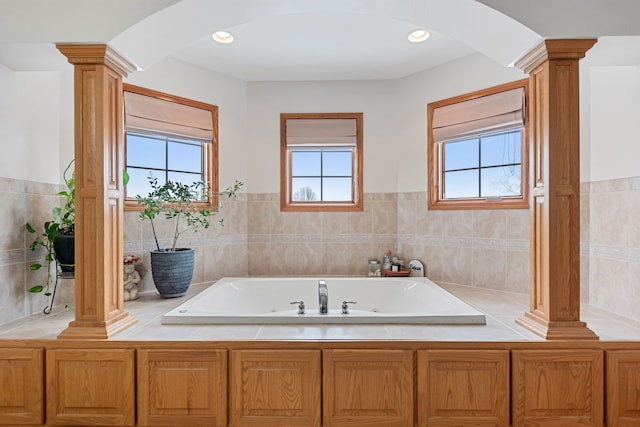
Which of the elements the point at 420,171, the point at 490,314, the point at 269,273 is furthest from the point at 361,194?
the point at 490,314

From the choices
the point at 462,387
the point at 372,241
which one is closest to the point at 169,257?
the point at 372,241

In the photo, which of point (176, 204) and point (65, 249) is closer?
point (65, 249)

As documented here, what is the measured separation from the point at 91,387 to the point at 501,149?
9.67ft

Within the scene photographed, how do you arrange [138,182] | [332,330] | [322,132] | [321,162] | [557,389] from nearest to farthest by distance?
1. [557,389]
2. [332,330]
3. [138,182]
4. [322,132]
5. [321,162]

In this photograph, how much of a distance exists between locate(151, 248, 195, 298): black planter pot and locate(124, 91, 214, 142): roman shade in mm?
958

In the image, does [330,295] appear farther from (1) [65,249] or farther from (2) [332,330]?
(1) [65,249]

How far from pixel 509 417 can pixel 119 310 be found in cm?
193

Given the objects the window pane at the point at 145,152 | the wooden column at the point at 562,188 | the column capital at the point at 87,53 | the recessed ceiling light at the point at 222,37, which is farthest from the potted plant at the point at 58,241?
the wooden column at the point at 562,188

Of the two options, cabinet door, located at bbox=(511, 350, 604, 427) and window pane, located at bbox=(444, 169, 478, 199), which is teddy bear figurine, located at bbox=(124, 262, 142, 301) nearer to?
cabinet door, located at bbox=(511, 350, 604, 427)

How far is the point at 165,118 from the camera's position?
273cm

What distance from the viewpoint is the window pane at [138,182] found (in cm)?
267

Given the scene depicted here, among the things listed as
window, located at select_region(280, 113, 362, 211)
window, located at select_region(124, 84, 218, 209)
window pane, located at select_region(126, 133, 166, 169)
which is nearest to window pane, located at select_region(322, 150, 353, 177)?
window, located at select_region(280, 113, 362, 211)

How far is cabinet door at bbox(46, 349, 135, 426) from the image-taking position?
5.32ft

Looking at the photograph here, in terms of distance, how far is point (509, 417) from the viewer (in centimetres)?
161
